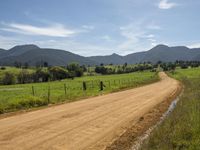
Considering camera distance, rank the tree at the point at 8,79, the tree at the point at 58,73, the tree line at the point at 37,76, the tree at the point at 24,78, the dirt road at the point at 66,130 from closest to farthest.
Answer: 1. the dirt road at the point at 66,130
2. the tree at the point at 8,79
3. the tree line at the point at 37,76
4. the tree at the point at 24,78
5. the tree at the point at 58,73

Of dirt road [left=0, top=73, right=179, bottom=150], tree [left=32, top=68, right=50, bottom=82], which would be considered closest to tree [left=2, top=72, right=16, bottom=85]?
tree [left=32, top=68, right=50, bottom=82]

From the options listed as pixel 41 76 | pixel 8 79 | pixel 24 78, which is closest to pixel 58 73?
pixel 41 76

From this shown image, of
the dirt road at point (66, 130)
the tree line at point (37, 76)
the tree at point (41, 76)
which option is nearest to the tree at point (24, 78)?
the tree line at point (37, 76)

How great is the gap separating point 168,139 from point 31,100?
16728mm

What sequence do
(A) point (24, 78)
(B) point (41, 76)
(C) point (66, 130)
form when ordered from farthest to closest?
(B) point (41, 76) < (A) point (24, 78) < (C) point (66, 130)

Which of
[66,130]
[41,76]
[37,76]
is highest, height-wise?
[66,130]

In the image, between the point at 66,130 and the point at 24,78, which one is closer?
the point at 66,130

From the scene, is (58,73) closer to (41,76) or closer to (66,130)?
(41,76)

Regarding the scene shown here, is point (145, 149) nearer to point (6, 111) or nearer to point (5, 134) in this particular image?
point (5, 134)

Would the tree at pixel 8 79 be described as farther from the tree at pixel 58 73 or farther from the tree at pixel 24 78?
the tree at pixel 58 73

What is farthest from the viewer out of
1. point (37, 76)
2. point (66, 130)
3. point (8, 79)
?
point (37, 76)

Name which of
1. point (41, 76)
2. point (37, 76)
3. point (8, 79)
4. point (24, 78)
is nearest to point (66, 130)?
point (8, 79)

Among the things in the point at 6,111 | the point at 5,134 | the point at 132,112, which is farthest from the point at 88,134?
the point at 6,111

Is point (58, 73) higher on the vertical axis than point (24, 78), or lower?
higher
